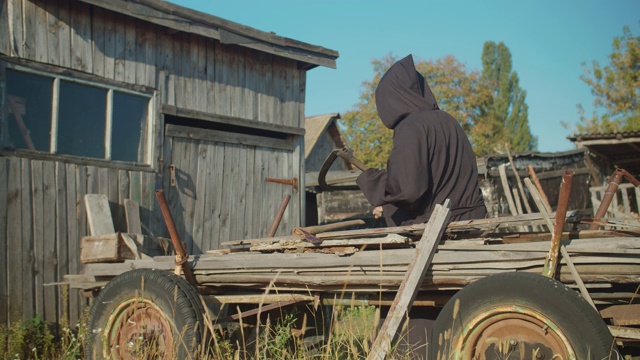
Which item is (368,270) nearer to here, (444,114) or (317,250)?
(317,250)

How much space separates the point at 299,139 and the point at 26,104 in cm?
416

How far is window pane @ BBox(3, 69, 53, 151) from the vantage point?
6.01 meters

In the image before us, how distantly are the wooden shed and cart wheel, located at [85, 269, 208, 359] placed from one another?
1576 millimetres

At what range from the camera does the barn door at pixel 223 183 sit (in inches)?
300

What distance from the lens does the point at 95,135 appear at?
673 cm

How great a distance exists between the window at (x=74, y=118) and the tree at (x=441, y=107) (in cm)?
2579

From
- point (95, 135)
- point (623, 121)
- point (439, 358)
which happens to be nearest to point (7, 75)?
point (95, 135)

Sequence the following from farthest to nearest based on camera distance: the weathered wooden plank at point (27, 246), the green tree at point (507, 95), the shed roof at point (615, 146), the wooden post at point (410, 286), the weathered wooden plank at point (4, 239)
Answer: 1. the green tree at point (507, 95)
2. the shed roof at point (615, 146)
3. the weathered wooden plank at point (27, 246)
4. the weathered wooden plank at point (4, 239)
5. the wooden post at point (410, 286)

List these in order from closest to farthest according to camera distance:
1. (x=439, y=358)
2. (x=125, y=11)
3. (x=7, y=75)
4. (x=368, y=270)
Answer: (x=439, y=358) → (x=368, y=270) → (x=7, y=75) → (x=125, y=11)

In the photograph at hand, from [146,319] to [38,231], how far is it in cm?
289

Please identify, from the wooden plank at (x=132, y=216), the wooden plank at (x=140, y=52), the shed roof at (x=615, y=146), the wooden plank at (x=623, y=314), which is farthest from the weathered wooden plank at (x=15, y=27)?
the shed roof at (x=615, y=146)

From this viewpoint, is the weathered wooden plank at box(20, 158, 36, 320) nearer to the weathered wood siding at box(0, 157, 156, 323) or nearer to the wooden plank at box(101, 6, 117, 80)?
the weathered wood siding at box(0, 157, 156, 323)

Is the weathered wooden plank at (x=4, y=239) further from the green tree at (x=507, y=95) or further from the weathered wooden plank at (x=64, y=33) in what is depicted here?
the green tree at (x=507, y=95)

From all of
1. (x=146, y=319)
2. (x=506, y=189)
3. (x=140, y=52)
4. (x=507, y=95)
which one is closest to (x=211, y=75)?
(x=140, y=52)
